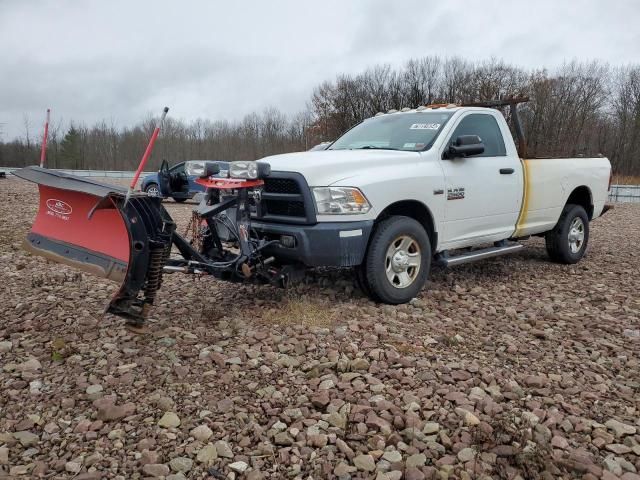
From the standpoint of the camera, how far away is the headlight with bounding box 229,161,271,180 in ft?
14.0

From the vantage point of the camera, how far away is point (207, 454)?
8.39 ft

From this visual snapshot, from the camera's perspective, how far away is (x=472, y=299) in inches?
205

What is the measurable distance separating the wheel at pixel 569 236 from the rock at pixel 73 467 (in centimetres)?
622

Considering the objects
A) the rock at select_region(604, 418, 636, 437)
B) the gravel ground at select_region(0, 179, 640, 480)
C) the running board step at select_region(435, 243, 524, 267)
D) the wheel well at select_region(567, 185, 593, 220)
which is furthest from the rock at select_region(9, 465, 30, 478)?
the wheel well at select_region(567, 185, 593, 220)

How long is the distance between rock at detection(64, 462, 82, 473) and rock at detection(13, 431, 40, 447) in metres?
0.32

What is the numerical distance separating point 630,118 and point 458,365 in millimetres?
43334

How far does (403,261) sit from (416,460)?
8.03 feet

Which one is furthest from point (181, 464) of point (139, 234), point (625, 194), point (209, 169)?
point (625, 194)

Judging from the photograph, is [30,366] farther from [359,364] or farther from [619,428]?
[619,428]

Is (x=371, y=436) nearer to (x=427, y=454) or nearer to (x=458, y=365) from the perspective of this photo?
(x=427, y=454)

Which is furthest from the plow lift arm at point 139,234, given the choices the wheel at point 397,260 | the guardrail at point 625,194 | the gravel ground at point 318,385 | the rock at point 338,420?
the guardrail at point 625,194

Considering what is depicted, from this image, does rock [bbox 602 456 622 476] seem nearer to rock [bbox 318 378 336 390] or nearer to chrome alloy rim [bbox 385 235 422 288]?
rock [bbox 318 378 336 390]

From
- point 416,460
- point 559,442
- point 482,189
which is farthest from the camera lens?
point 482,189

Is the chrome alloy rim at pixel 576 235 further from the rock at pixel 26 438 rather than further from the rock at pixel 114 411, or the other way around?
the rock at pixel 26 438
